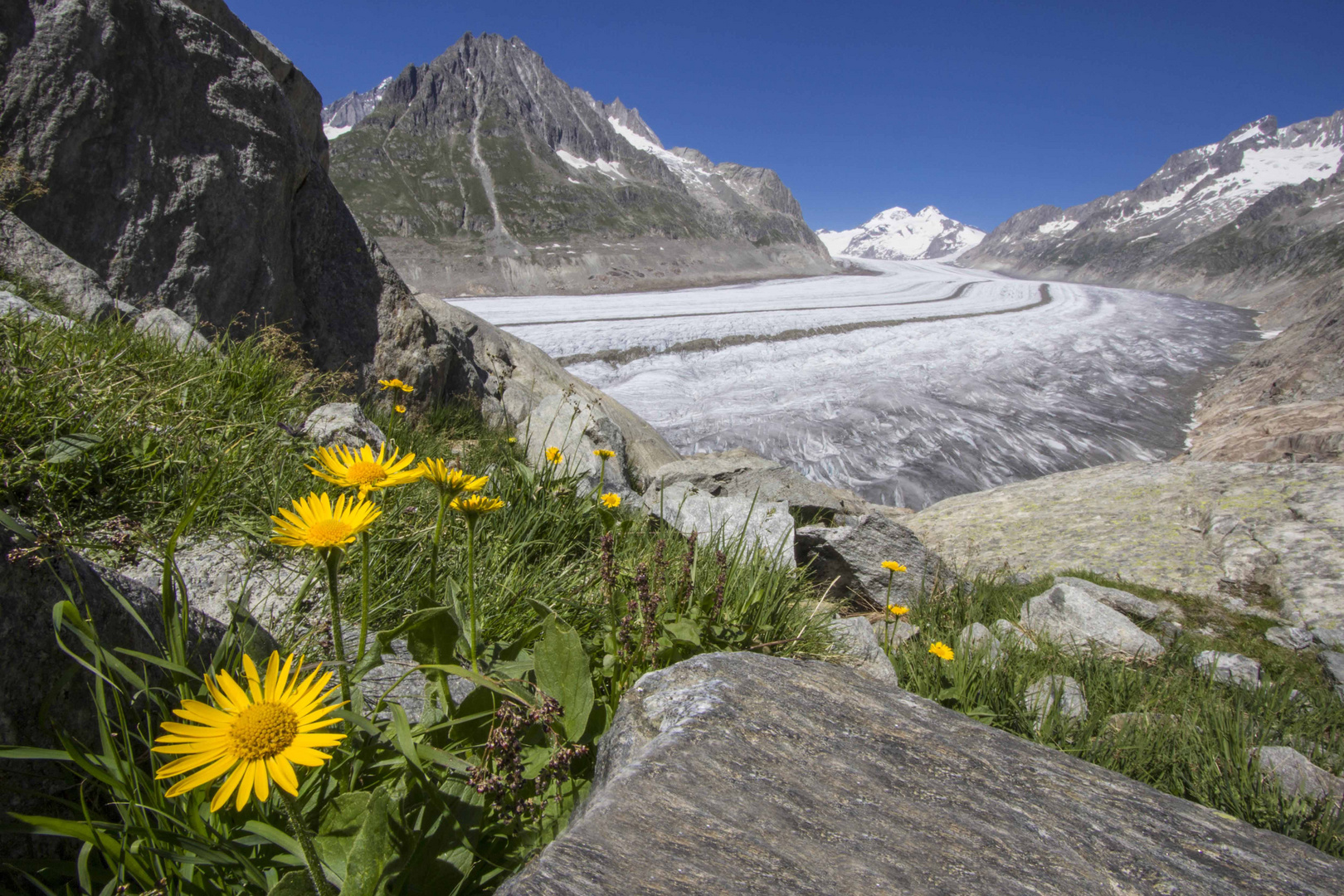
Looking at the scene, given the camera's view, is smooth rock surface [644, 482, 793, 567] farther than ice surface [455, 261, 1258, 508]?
No

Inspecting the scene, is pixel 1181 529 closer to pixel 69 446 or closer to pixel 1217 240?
pixel 69 446

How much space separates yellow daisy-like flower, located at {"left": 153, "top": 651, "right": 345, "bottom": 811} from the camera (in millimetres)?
830

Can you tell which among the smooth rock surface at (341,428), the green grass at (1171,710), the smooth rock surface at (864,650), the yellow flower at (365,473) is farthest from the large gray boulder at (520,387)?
the yellow flower at (365,473)

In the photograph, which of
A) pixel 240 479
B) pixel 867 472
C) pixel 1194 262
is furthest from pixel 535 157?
pixel 240 479

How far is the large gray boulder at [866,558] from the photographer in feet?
13.8

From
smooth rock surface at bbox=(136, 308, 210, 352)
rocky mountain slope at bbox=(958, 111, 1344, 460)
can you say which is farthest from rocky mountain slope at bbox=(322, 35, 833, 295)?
smooth rock surface at bbox=(136, 308, 210, 352)

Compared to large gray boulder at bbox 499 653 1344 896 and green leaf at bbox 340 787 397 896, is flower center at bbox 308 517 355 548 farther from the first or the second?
large gray boulder at bbox 499 653 1344 896

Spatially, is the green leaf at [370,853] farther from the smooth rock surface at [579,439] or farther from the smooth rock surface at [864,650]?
the smooth rock surface at [579,439]

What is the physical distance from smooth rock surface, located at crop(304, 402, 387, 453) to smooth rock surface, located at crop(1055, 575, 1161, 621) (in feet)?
15.1

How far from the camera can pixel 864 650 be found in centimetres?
286

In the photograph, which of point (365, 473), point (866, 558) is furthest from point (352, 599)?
point (866, 558)

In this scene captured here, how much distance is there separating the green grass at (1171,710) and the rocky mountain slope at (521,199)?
218 ft

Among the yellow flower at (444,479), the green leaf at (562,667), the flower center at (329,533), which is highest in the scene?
the yellow flower at (444,479)

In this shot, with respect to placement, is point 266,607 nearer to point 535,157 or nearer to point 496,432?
point 496,432
